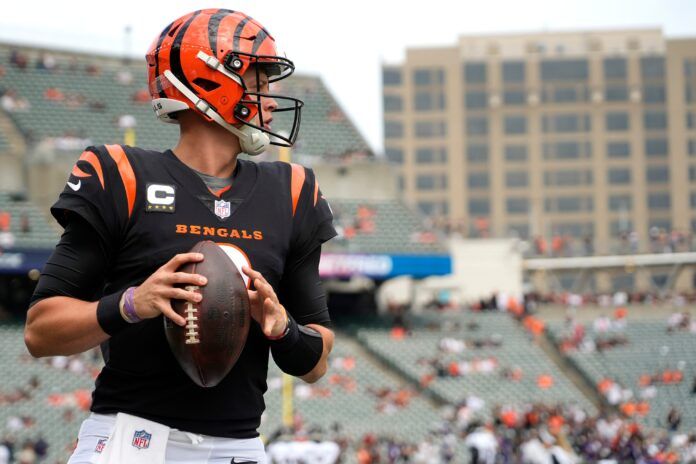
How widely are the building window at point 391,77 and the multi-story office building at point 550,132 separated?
0.07 m

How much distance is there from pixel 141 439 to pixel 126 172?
2.23 ft

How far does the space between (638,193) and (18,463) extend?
6958 centimetres

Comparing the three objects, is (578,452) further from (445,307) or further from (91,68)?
(91,68)

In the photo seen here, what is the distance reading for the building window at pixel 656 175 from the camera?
83625 mm

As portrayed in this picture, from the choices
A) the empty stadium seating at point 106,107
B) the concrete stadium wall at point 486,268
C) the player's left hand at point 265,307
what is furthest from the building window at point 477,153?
the player's left hand at point 265,307

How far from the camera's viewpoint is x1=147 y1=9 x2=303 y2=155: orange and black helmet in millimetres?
3062

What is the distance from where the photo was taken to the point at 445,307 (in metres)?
33.2

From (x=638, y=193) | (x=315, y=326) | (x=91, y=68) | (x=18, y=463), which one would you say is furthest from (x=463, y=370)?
(x=638, y=193)

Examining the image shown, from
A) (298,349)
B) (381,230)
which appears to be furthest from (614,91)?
(298,349)

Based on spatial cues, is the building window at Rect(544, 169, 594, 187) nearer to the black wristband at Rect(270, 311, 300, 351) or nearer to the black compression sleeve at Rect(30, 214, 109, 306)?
the black wristband at Rect(270, 311, 300, 351)

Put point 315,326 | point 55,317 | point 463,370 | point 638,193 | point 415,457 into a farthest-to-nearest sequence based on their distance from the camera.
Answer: point 638,193
point 463,370
point 415,457
point 315,326
point 55,317

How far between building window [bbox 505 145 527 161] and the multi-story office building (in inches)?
2.9

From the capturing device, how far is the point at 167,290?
2.64m

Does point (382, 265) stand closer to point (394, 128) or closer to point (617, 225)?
point (394, 128)
